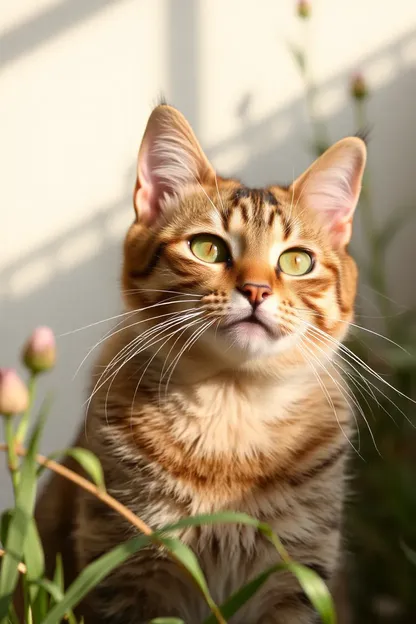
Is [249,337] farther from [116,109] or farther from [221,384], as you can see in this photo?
[116,109]

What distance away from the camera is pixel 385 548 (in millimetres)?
1203

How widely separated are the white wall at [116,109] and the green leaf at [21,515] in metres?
0.79

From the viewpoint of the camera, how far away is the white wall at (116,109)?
1.29 metres

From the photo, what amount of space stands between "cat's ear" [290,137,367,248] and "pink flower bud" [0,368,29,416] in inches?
21.4

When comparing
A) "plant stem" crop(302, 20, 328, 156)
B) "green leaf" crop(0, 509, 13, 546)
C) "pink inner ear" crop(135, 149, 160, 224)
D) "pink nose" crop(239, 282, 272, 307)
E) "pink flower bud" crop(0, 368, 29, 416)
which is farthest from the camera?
"plant stem" crop(302, 20, 328, 156)

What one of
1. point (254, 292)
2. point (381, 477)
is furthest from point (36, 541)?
point (381, 477)

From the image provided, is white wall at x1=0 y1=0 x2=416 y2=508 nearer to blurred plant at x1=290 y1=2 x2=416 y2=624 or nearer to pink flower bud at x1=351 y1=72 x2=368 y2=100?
blurred plant at x1=290 y1=2 x2=416 y2=624

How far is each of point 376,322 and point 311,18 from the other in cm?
62

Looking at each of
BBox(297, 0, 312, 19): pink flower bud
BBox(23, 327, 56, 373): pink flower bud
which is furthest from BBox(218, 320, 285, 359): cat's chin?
BBox(297, 0, 312, 19): pink flower bud

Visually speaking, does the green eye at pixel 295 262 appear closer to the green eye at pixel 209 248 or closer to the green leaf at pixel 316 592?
the green eye at pixel 209 248

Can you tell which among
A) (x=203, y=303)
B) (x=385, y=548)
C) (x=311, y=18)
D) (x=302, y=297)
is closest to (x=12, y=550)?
(x=203, y=303)

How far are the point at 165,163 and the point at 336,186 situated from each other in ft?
0.74

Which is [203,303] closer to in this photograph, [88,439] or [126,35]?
[88,439]

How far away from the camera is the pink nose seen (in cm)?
74
